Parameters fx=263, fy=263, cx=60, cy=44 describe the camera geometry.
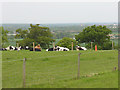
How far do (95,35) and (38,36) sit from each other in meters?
14.0

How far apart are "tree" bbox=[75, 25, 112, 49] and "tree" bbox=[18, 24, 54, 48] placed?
8.61m

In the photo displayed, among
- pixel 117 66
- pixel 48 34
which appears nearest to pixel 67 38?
pixel 48 34

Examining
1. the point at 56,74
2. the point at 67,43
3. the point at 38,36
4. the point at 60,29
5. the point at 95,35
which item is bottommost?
the point at 67,43

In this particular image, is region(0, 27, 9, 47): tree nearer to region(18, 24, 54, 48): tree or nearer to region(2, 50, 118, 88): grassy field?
region(18, 24, 54, 48): tree

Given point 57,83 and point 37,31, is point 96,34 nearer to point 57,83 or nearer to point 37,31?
point 37,31

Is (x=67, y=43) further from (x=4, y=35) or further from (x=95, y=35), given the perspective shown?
(x=4, y=35)

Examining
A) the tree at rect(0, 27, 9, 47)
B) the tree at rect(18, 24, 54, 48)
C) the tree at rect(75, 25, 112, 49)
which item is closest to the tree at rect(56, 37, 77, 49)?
the tree at rect(18, 24, 54, 48)

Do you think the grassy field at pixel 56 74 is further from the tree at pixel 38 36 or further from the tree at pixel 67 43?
the tree at pixel 38 36

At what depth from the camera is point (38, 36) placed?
57.9 m

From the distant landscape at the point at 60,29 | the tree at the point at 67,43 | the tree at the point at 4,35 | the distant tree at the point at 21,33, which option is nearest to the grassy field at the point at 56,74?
the distant landscape at the point at 60,29

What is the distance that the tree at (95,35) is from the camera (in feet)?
164

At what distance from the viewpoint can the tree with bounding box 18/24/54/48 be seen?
2216 inches

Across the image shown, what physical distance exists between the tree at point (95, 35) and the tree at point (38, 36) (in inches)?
339

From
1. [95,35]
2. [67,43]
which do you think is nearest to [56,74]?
[95,35]
